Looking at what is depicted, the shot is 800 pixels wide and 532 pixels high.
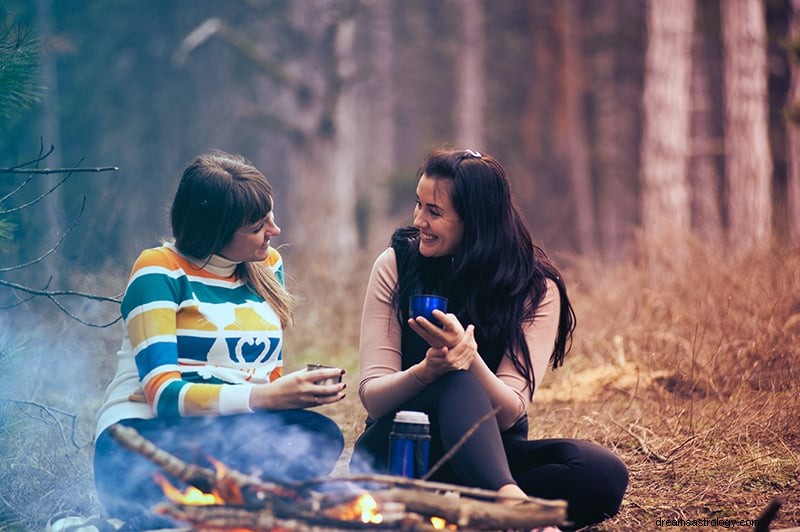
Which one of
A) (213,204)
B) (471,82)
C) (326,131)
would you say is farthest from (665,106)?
(471,82)

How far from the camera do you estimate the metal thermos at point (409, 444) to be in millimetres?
2684

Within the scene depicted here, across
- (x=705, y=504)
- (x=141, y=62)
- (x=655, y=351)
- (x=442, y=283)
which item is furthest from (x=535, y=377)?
(x=141, y=62)

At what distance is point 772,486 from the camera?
Answer: 3566 millimetres

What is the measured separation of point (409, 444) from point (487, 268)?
0.77 metres

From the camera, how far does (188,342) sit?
288 centimetres

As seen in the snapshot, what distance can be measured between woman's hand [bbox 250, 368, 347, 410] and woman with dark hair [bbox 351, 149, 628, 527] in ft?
1.04

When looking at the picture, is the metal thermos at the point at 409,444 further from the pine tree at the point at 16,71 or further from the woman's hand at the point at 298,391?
the pine tree at the point at 16,71

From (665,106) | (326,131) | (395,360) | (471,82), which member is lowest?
(395,360)

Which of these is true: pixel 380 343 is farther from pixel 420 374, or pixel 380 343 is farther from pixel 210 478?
pixel 210 478

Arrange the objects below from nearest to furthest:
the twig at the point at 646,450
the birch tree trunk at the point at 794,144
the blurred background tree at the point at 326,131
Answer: the twig at the point at 646,450
the blurred background tree at the point at 326,131
the birch tree trunk at the point at 794,144

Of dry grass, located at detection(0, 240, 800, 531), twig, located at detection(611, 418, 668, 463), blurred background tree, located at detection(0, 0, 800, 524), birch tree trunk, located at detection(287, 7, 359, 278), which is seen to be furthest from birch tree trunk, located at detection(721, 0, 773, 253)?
twig, located at detection(611, 418, 668, 463)

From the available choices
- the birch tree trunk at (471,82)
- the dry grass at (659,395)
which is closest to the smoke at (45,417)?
the dry grass at (659,395)

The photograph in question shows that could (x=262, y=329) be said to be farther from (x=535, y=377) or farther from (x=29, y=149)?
(x=29, y=149)

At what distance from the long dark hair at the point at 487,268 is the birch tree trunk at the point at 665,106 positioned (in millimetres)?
7711
